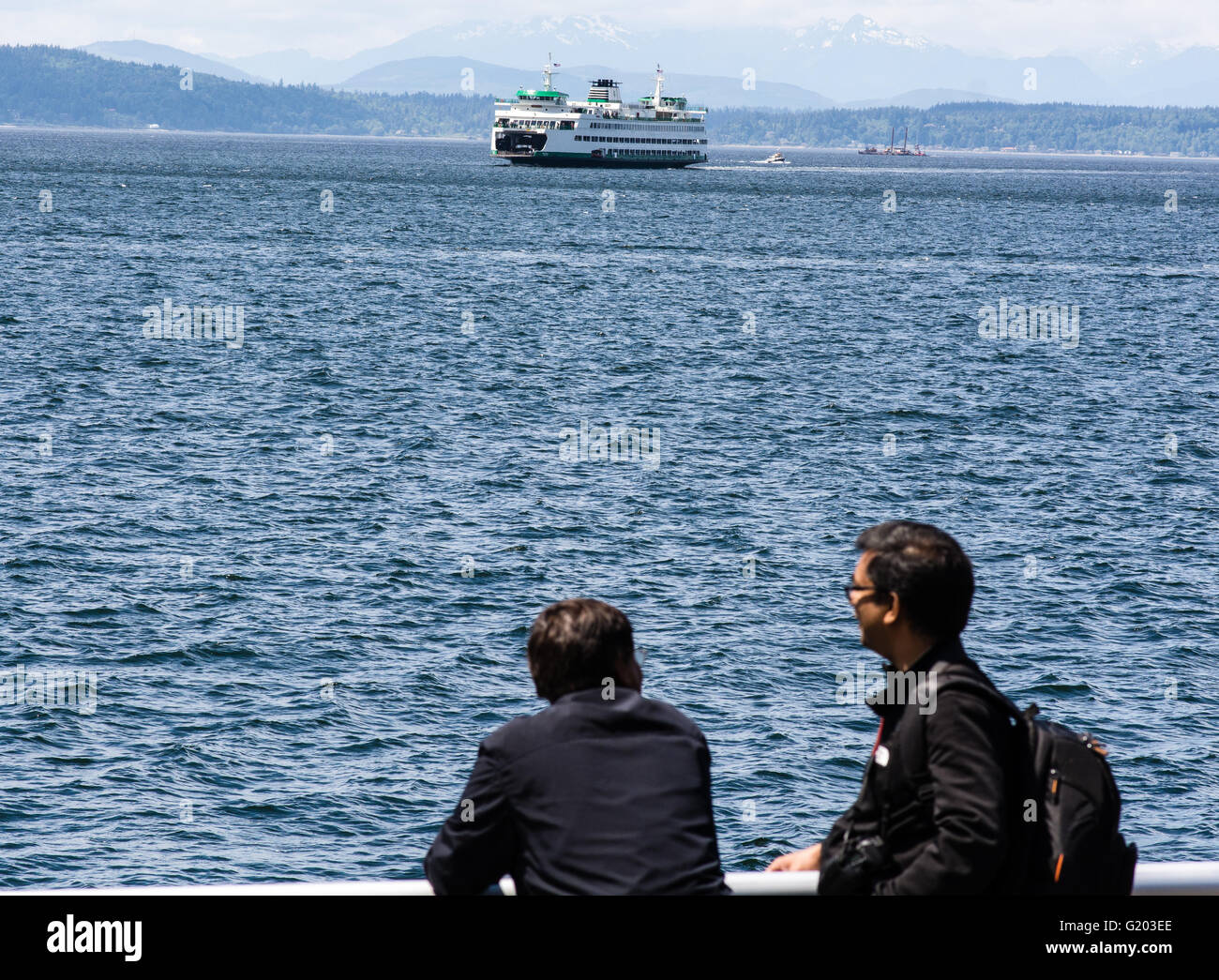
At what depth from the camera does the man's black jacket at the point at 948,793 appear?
4090 millimetres

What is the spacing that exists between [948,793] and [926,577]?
0.66 meters

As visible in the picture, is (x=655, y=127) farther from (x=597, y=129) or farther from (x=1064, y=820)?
(x=1064, y=820)

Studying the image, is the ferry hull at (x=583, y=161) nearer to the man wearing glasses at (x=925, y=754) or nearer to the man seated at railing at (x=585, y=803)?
the man wearing glasses at (x=925, y=754)

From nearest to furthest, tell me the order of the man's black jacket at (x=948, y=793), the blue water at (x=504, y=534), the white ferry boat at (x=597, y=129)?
the man's black jacket at (x=948, y=793) < the blue water at (x=504, y=534) < the white ferry boat at (x=597, y=129)

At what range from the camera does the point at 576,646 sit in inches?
173

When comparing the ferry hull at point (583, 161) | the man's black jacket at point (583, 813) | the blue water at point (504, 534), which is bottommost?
the blue water at point (504, 534)

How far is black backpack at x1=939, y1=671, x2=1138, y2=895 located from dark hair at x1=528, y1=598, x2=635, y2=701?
1087mm

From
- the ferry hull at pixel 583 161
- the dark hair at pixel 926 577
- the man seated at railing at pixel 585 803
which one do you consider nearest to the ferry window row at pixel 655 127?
the ferry hull at pixel 583 161

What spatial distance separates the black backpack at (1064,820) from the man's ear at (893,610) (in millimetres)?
352

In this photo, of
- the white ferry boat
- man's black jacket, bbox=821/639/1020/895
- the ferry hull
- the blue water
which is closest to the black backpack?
man's black jacket, bbox=821/639/1020/895

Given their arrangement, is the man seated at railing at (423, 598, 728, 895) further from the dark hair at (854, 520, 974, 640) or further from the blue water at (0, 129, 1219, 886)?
the blue water at (0, 129, 1219, 886)
